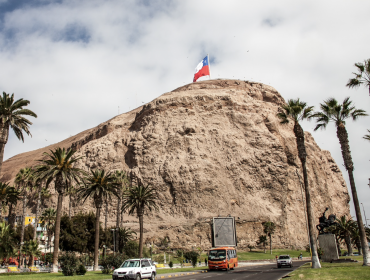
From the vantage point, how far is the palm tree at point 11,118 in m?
31.6

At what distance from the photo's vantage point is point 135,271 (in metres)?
22.1

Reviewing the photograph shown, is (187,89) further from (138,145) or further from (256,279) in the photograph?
(256,279)

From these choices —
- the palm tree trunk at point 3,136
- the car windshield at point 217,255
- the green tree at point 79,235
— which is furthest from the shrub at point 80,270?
the green tree at point 79,235

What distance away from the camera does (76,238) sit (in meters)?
59.5

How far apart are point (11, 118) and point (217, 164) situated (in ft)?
210

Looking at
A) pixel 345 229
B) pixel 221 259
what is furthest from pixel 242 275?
pixel 345 229

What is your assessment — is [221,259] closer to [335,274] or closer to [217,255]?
[217,255]

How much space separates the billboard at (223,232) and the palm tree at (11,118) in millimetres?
23224

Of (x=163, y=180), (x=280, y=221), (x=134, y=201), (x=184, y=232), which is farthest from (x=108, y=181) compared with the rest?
(x=280, y=221)

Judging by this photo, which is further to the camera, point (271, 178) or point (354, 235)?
point (271, 178)

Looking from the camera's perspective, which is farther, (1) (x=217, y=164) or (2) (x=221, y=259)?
(1) (x=217, y=164)

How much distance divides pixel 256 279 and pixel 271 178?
66.8 meters

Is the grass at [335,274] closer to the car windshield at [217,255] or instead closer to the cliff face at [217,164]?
the car windshield at [217,255]

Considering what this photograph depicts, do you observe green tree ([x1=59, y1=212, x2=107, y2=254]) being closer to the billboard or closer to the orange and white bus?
the billboard
